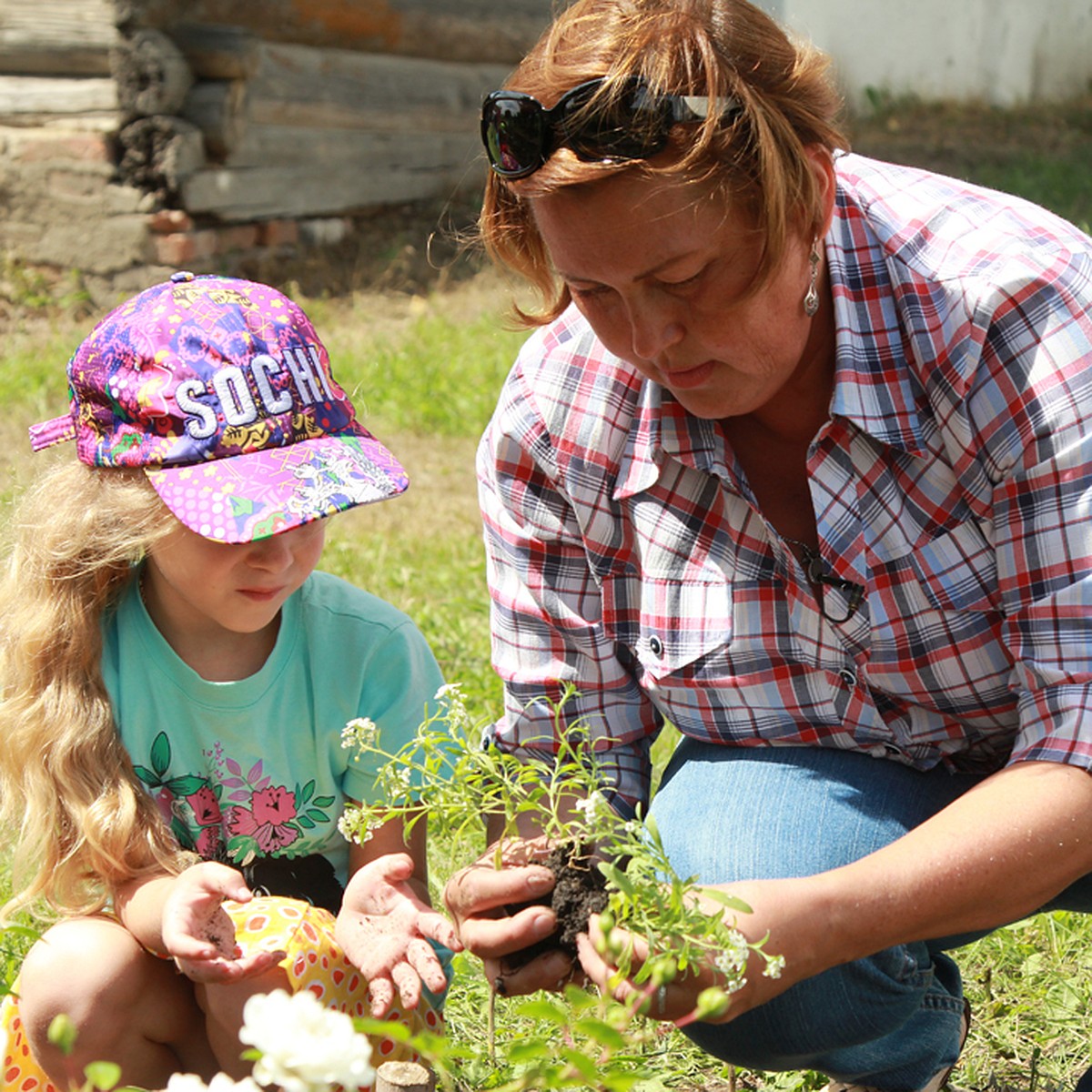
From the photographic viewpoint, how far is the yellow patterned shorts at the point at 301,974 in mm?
1965

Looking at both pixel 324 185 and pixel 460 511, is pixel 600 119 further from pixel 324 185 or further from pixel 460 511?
pixel 324 185

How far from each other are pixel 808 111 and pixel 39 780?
1.41 m

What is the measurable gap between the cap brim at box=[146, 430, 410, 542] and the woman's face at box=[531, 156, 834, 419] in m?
0.42

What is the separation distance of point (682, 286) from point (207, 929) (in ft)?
3.35

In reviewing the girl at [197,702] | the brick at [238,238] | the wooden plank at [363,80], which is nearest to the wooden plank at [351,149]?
the wooden plank at [363,80]

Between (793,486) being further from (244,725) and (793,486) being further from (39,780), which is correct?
(39,780)

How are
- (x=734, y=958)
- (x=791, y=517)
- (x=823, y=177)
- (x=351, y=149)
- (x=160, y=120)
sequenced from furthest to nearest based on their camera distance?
(x=351, y=149) < (x=160, y=120) < (x=791, y=517) < (x=823, y=177) < (x=734, y=958)

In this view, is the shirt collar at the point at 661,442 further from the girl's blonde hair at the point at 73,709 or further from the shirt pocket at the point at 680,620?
the girl's blonde hair at the point at 73,709

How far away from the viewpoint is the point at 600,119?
1.67 m

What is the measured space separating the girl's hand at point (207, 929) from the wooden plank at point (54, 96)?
17.7 ft

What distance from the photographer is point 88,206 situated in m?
6.61

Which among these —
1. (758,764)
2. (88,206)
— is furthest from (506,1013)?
(88,206)

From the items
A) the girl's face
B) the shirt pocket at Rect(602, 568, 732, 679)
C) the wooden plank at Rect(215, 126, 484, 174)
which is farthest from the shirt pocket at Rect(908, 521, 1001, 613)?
the wooden plank at Rect(215, 126, 484, 174)

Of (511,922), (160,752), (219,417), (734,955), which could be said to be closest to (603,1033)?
(734,955)
